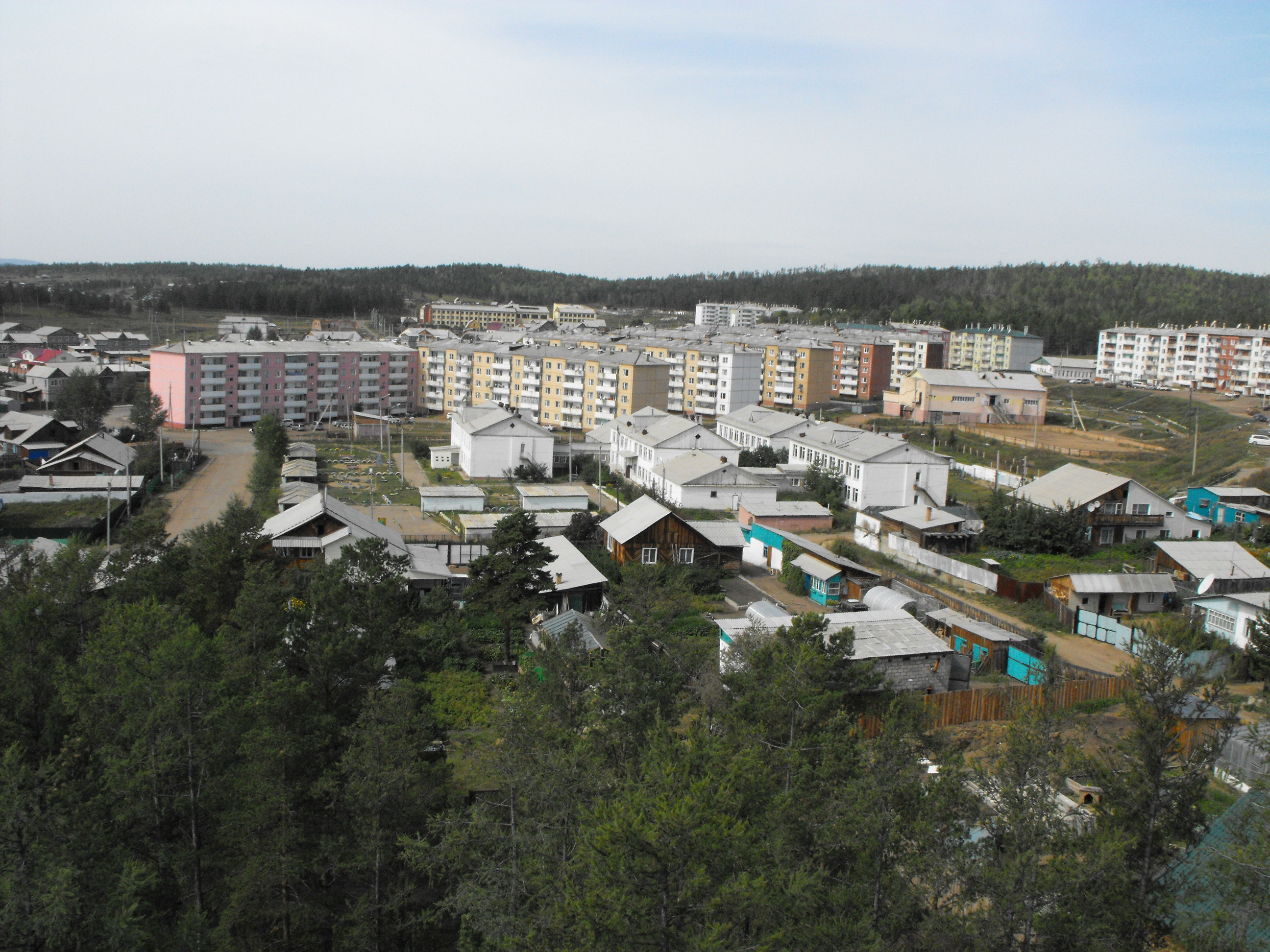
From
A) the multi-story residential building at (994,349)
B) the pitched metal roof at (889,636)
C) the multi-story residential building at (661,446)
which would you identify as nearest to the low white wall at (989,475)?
the multi-story residential building at (661,446)

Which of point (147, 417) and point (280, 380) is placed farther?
point (280, 380)

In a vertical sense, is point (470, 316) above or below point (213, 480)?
above

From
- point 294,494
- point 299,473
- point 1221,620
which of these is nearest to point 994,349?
point 299,473

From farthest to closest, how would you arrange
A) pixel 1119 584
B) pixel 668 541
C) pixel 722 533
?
1. pixel 722 533
2. pixel 668 541
3. pixel 1119 584

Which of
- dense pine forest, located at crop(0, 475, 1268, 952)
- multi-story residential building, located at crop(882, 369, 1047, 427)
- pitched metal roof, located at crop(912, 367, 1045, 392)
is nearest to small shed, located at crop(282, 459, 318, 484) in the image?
dense pine forest, located at crop(0, 475, 1268, 952)

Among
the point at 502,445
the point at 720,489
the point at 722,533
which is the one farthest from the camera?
the point at 502,445

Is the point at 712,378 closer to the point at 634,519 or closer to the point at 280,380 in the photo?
the point at 280,380

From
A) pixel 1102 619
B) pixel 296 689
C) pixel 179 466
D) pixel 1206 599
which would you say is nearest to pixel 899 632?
pixel 1102 619
